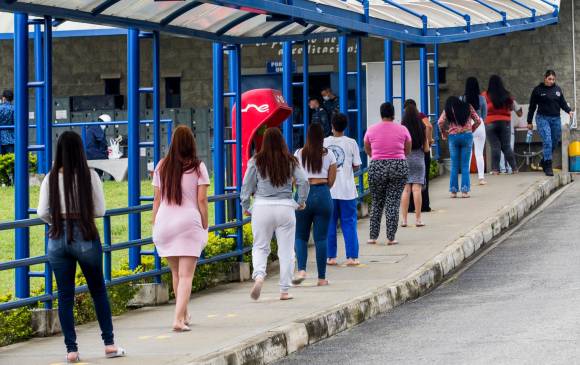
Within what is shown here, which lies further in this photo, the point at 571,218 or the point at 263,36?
the point at 571,218

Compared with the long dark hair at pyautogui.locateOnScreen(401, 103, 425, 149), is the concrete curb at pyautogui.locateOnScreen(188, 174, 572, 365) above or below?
below

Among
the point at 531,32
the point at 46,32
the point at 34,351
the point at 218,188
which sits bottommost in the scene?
the point at 34,351

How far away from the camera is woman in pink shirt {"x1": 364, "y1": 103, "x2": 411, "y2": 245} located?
16.6 meters

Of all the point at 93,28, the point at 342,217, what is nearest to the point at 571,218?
the point at 342,217

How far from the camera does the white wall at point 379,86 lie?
99.5 ft

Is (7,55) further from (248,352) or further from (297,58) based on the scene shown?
(248,352)

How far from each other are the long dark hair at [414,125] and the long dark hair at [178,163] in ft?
25.1

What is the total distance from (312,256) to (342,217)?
179 cm

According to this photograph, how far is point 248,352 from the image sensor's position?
9.88 metres

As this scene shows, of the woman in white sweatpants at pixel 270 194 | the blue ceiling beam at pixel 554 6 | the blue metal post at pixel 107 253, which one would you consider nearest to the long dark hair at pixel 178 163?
the blue metal post at pixel 107 253

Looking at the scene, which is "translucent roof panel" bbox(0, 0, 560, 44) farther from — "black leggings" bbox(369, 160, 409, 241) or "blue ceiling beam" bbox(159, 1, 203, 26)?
"black leggings" bbox(369, 160, 409, 241)

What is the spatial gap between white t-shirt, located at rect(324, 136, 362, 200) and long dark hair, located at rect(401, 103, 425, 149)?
3255mm

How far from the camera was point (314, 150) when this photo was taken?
556 inches

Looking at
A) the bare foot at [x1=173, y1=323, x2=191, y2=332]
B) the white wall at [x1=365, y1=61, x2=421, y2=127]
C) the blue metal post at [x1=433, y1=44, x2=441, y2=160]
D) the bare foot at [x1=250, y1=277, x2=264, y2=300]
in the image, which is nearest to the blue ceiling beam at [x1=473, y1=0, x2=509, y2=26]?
the blue metal post at [x1=433, y1=44, x2=441, y2=160]
